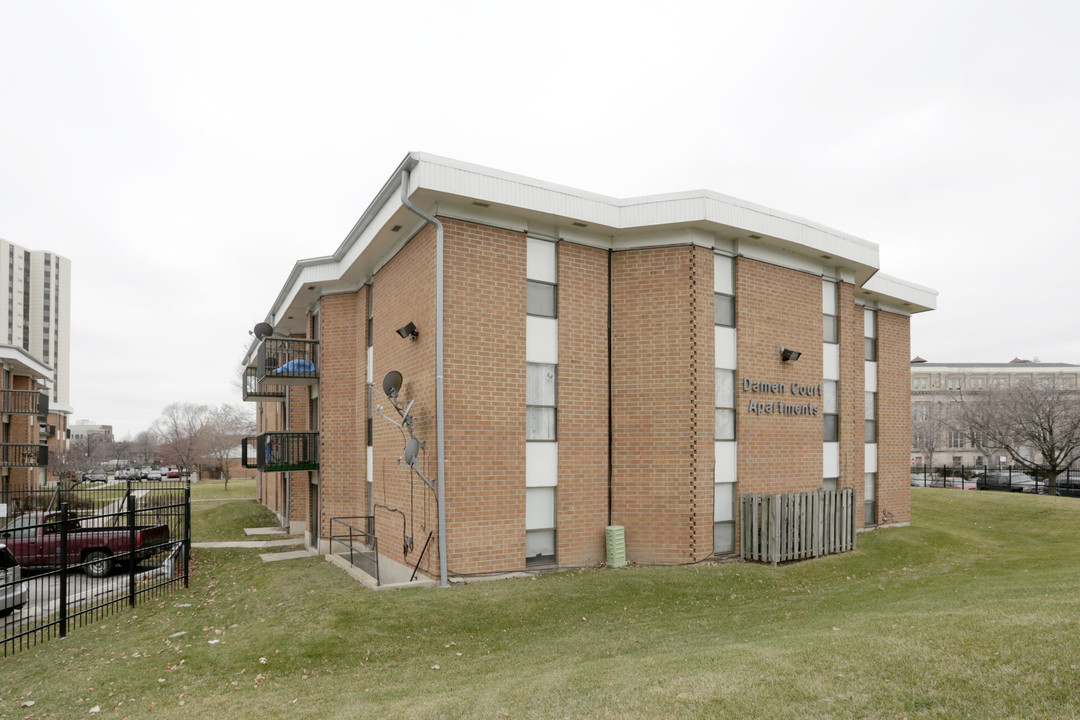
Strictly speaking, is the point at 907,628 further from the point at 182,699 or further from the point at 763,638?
the point at 182,699

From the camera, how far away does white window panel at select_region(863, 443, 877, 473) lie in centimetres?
1809

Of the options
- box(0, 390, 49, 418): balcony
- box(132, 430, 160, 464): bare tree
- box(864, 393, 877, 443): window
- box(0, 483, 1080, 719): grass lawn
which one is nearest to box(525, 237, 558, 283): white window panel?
box(0, 483, 1080, 719): grass lawn

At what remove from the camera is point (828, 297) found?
15.7m

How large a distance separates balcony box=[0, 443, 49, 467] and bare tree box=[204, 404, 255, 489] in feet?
116

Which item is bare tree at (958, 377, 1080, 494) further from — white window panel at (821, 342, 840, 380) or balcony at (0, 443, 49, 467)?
balcony at (0, 443, 49, 467)

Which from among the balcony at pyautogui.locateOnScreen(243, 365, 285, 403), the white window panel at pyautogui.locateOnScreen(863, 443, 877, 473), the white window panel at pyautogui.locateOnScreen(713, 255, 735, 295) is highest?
the white window panel at pyautogui.locateOnScreen(713, 255, 735, 295)

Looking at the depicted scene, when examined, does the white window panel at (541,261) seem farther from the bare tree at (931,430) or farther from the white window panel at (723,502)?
the bare tree at (931,430)

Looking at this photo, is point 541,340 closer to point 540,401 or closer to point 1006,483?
point 540,401

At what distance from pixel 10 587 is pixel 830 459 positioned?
55.6ft

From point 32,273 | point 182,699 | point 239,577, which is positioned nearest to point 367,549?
point 239,577

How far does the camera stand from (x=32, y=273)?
368ft

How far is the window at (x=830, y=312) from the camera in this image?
15.6 metres

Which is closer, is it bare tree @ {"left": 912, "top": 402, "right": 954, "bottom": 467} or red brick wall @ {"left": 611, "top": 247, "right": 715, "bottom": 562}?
red brick wall @ {"left": 611, "top": 247, "right": 715, "bottom": 562}

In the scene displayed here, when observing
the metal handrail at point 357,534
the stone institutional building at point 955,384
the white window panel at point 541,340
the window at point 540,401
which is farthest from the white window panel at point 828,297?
the stone institutional building at point 955,384
